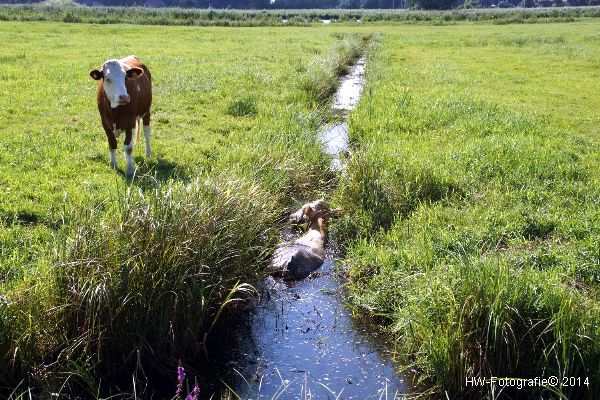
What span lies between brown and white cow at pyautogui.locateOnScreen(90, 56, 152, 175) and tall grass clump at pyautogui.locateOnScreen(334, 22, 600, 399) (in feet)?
12.5

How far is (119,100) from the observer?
35.8ft

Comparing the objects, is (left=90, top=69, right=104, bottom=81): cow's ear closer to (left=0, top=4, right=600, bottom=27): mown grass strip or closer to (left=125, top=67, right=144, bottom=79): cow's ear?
(left=125, top=67, right=144, bottom=79): cow's ear

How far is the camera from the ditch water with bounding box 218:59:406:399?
618cm

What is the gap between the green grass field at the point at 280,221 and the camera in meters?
5.99

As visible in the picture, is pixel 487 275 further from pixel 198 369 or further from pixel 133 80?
pixel 133 80

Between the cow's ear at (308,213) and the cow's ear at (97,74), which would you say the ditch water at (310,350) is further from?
the cow's ear at (97,74)

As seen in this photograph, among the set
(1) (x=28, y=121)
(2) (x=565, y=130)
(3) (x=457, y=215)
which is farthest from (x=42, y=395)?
(2) (x=565, y=130)

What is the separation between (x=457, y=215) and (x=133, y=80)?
19.9 ft

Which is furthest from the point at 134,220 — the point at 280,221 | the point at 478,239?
the point at 478,239

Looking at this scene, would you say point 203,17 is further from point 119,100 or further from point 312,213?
point 312,213

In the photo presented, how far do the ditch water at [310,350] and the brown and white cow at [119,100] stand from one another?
4.45m

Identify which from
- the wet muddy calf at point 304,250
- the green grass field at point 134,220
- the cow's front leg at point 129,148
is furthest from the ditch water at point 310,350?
the cow's front leg at point 129,148

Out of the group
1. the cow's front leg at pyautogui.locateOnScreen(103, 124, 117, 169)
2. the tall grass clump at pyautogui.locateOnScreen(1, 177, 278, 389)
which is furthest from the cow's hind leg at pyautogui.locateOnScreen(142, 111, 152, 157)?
the tall grass clump at pyautogui.locateOnScreen(1, 177, 278, 389)

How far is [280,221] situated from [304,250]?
1.38m
